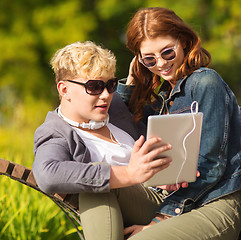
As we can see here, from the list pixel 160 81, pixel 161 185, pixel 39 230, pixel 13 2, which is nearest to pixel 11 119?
pixel 13 2

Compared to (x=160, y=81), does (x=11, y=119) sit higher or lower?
lower

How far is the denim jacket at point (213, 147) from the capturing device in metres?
2.55

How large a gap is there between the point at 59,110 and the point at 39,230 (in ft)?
3.97

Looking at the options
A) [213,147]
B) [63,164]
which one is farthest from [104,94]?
[213,147]

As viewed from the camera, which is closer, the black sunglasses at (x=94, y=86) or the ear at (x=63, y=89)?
the black sunglasses at (x=94, y=86)

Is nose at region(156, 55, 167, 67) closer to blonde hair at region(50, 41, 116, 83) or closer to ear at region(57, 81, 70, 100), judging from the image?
blonde hair at region(50, 41, 116, 83)

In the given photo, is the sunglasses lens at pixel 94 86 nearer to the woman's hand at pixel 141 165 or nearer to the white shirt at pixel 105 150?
the white shirt at pixel 105 150

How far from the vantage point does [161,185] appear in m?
2.52

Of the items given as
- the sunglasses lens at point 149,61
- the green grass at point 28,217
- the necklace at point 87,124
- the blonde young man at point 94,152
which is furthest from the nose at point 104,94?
the green grass at point 28,217

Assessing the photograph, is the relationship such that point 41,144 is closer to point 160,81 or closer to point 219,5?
point 160,81

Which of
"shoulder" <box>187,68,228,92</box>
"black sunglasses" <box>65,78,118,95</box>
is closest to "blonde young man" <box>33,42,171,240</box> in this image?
"black sunglasses" <box>65,78,118,95</box>

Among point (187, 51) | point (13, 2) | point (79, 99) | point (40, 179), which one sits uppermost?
point (187, 51)

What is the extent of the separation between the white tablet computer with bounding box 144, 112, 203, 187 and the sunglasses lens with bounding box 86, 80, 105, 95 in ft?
1.72

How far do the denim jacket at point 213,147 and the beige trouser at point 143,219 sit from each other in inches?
2.6
